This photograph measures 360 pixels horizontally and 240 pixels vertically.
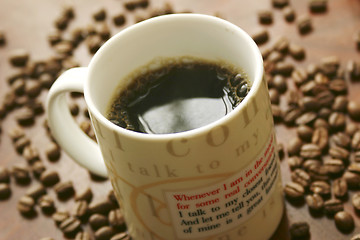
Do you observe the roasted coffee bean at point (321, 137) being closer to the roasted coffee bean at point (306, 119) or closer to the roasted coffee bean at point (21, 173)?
the roasted coffee bean at point (306, 119)

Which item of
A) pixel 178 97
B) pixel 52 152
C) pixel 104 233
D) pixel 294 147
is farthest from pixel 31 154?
pixel 294 147

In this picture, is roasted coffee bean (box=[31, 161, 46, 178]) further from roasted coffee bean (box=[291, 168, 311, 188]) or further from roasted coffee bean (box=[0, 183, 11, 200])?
roasted coffee bean (box=[291, 168, 311, 188])

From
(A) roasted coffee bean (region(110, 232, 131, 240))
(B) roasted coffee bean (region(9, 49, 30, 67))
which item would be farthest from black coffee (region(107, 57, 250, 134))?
(B) roasted coffee bean (region(9, 49, 30, 67))

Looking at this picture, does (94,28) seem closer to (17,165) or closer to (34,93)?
(34,93)

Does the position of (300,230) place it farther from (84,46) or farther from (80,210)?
(84,46)

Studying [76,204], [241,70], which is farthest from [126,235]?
[241,70]
